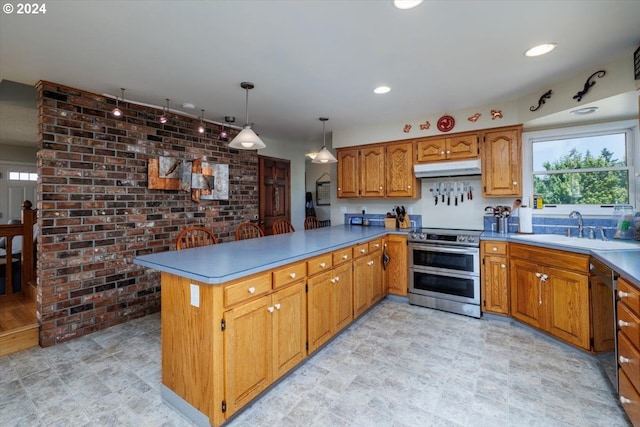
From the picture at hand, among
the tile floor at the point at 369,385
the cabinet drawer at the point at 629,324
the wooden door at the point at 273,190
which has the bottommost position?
the tile floor at the point at 369,385

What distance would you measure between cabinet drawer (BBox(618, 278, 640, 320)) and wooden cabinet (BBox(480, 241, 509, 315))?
133cm

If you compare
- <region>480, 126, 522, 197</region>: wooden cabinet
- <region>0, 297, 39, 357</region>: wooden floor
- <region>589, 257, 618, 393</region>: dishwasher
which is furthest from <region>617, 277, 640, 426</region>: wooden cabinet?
<region>0, 297, 39, 357</region>: wooden floor

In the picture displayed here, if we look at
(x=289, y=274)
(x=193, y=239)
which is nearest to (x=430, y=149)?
(x=289, y=274)

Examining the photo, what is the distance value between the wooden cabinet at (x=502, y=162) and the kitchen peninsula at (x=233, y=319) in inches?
86.2

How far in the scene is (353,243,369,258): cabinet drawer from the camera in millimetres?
2965

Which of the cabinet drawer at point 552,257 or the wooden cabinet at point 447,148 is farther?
the wooden cabinet at point 447,148

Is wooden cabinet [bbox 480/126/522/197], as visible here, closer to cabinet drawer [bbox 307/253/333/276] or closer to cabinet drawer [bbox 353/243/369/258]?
cabinet drawer [bbox 353/243/369/258]

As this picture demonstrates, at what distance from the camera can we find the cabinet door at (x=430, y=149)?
3.65m

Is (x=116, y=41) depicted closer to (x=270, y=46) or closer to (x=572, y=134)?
(x=270, y=46)

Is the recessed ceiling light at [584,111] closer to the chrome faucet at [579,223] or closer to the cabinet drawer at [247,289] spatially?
the chrome faucet at [579,223]

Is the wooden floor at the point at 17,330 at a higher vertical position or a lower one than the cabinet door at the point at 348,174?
lower

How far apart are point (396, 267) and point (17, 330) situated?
3.79 meters

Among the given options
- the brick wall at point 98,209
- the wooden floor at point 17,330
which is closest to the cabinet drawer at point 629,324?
the brick wall at point 98,209

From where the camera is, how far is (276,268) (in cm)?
195
